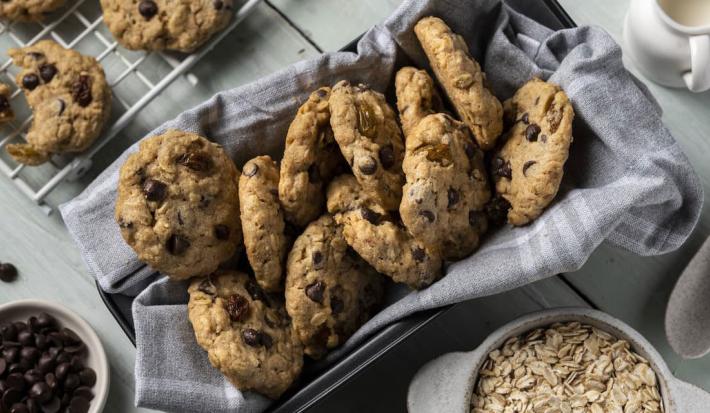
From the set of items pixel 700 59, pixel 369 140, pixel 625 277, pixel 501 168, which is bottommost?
pixel 625 277

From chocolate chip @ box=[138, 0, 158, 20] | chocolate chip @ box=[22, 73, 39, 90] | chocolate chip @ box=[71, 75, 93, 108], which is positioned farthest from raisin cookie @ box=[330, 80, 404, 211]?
chocolate chip @ box=[22, 73, 39, 90]

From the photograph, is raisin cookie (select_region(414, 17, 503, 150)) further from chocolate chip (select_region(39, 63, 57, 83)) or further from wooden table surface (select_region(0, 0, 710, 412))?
chocolate chip (select_region(39, 63, 57, 83))

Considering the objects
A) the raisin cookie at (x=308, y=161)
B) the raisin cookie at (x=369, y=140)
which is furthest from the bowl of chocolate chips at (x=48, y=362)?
the raisin cookie at (x=369, y=140)

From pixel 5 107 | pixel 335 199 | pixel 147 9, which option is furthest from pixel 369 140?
pixel 5 107

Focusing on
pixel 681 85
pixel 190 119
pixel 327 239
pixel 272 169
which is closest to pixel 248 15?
pixel 190 119

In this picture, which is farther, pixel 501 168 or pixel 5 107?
pixel 5 107

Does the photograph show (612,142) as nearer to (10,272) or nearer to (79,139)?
(79,139)

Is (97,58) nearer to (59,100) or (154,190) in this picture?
(59,100)
